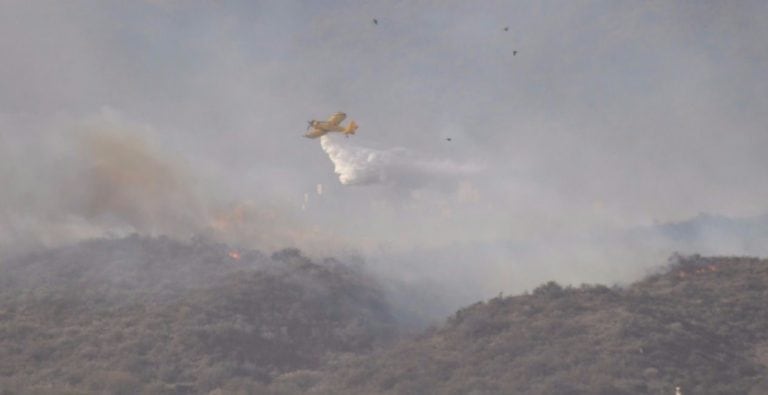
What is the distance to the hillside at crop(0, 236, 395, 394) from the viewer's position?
59062 mm

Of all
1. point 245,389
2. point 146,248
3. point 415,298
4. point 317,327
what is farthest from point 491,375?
point 146,248

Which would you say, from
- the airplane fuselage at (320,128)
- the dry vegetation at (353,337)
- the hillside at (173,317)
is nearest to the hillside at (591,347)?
the dry vegetation at (353,337)

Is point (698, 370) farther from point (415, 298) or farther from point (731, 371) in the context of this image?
point (415, 298)

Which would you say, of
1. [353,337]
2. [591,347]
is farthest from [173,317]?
[591,347]

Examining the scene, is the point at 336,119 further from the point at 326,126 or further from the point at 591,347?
the point at 591,347

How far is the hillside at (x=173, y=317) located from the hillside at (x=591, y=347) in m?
9.75

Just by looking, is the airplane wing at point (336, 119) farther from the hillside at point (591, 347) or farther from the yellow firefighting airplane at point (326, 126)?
the hillside at point (591, 347)

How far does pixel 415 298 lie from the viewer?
103m

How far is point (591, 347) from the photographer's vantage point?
55844 mm

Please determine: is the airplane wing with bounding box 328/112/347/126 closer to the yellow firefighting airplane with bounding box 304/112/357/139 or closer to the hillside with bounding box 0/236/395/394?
the yellow firefighting airplane with bounding box 304/112/357/139

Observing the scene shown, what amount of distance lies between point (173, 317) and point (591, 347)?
4284 cm

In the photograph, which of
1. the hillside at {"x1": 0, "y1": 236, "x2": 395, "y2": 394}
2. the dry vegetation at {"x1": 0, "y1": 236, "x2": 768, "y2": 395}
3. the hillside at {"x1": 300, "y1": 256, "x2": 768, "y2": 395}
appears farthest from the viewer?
the hillside at {"x1": 0, "y1": 236, "x2": 395, "y2": 394}

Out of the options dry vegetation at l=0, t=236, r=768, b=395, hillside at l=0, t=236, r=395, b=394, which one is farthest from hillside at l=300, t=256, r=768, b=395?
hillside at l=0, t=236, r=395, b=394

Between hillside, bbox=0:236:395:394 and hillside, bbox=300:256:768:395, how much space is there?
975 centimetres
